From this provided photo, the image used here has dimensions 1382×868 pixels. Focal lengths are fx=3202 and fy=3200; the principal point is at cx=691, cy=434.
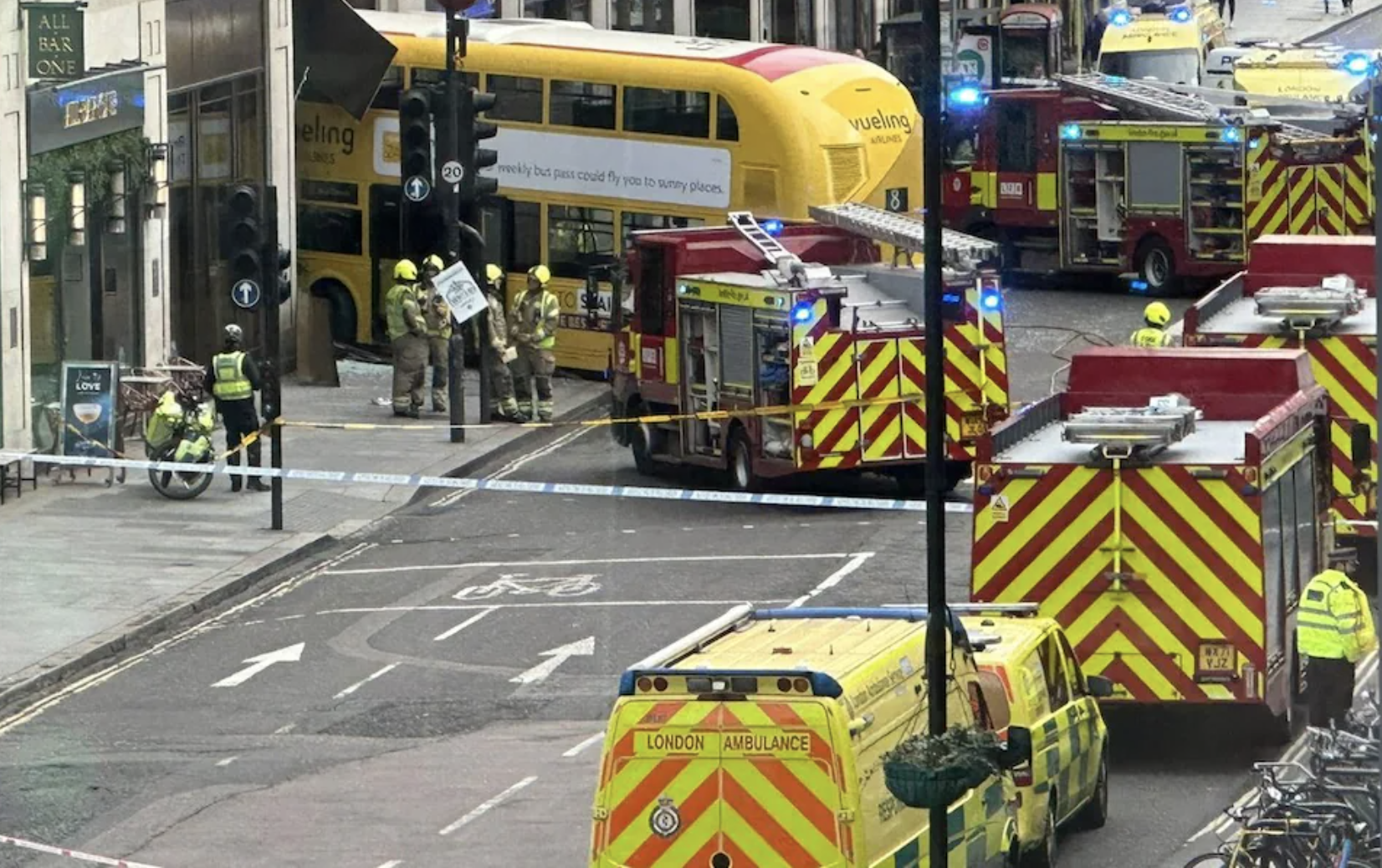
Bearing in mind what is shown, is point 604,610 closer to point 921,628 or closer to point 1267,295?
point 1267,295

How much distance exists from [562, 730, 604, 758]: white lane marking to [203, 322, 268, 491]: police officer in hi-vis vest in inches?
363

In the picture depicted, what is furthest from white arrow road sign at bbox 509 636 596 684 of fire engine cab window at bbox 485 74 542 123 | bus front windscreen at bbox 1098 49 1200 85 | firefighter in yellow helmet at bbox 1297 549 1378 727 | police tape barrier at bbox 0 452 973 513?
bus front windscreen at bbox 1098 49 1200 85

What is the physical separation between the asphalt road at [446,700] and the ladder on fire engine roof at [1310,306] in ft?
10.2

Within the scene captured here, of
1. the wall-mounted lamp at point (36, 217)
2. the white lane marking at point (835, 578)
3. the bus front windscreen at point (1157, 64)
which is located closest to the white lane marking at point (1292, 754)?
the white lane marking at point (835, 578)

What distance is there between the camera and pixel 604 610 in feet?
78.1

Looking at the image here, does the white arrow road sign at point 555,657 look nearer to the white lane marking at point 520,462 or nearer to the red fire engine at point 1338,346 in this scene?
the red fire engine at point 1338,346

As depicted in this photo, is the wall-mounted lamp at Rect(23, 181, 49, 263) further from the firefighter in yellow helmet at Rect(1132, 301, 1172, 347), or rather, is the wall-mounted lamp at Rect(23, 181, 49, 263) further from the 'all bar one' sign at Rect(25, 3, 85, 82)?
the firefighter in yellow helmet at Rect(1132, 301, 1172, 347)

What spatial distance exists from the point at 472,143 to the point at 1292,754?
14.0 meters

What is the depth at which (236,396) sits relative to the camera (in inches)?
1131

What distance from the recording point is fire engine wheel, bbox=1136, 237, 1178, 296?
40.1 meters

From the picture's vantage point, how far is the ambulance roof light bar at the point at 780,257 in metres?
27.1

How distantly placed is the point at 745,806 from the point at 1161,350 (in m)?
8.27

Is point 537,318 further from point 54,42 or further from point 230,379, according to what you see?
point 54,42

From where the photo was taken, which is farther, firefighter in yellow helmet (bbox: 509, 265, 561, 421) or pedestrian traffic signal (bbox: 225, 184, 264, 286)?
firefighter in yellow helmet (bbox: 509, 265, 561, 421)
